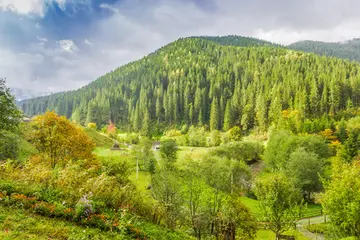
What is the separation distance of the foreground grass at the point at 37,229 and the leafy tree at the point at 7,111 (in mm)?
14834

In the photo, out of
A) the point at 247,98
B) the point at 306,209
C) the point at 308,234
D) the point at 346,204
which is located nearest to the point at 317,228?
the point at 308,234

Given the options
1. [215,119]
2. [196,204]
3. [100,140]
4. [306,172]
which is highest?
[215,119]

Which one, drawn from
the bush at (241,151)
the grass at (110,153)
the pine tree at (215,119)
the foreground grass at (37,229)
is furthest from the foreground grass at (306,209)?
the pine tree at (215,119)

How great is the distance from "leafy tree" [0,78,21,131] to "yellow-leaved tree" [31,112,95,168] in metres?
9.66

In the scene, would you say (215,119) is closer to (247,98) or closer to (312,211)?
(247,98)

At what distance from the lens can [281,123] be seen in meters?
100

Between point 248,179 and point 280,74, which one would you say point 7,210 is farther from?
point 280,74

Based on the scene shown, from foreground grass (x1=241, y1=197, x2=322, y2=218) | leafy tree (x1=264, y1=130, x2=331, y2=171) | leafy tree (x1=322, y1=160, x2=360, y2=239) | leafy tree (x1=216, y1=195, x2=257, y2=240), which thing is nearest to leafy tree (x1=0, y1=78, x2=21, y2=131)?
leafy tree (x1=216, y1=195, x2=257, y2=240)

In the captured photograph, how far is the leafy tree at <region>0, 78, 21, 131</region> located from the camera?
22797mm

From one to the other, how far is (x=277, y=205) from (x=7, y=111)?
2845 cm

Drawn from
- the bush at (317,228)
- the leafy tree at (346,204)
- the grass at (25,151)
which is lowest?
the bush at (317,228)

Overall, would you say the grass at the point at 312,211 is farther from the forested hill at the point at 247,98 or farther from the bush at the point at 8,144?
the forested hill at the point at 247,98

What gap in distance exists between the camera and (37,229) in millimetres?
9594

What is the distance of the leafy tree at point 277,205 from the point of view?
90.6ft
